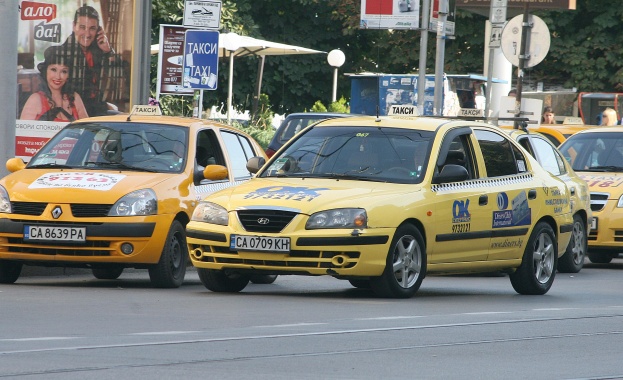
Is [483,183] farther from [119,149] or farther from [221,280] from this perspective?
[119,149]

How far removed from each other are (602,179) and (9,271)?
8888 millimetres

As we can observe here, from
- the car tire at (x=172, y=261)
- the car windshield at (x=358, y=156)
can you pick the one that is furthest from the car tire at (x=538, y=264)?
the car tire at (x=172, y=261)

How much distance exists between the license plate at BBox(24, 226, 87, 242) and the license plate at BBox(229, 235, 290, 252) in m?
1.53

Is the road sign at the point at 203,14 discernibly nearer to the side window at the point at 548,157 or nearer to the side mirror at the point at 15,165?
the side window at the point at 548,157

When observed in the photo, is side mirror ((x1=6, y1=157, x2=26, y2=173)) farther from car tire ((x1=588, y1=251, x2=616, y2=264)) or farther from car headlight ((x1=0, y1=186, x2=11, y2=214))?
car tire ((x1=588, y1=251, x2=616, y2=264))

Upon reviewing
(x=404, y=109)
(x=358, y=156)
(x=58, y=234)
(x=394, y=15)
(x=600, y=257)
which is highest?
Result: (x=394, y=15)

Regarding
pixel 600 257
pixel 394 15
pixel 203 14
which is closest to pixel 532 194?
pixel 600 257

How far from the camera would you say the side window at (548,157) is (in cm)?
1728

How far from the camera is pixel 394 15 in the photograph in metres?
27.8

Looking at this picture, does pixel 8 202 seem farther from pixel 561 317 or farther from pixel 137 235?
pixel 561 317

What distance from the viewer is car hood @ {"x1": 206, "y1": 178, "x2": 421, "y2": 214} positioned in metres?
11.6

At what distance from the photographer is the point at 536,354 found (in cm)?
855

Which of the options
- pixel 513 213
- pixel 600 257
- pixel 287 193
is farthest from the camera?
pixel 600 257

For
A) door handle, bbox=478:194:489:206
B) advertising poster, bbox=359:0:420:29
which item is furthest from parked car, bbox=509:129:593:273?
advertising poster, bbox=359:0:420:29
